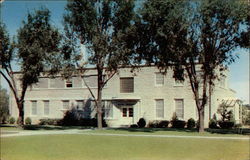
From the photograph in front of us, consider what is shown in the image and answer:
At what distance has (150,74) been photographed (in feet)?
133

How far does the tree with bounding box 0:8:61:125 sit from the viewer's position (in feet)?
100.0

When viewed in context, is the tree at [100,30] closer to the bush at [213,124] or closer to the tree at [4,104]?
the bush at [213,124]

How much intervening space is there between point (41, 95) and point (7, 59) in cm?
1652

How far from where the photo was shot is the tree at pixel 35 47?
30469 millimetres

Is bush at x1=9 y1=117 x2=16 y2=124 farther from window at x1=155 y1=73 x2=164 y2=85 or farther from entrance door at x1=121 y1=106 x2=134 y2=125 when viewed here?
window at x1=155 y1=73 x2=164 y2=85

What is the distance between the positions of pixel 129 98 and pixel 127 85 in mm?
1844

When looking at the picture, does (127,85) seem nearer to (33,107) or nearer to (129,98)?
(129,98)

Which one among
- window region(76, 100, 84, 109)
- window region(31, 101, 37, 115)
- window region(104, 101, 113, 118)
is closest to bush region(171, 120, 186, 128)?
window region(104, 101, 113, 118)

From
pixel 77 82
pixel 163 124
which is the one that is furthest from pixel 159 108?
pixel 77 82

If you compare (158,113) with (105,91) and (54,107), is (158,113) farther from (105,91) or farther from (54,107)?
(54,107)

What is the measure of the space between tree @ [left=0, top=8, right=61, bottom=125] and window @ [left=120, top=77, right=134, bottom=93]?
1271cm

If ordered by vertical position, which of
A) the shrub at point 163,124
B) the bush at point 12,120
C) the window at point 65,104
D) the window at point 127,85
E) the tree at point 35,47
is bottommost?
the bush at point 12,120

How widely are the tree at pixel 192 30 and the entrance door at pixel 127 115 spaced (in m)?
14.6

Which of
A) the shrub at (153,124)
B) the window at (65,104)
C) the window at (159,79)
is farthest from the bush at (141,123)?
the window at (65,104)
